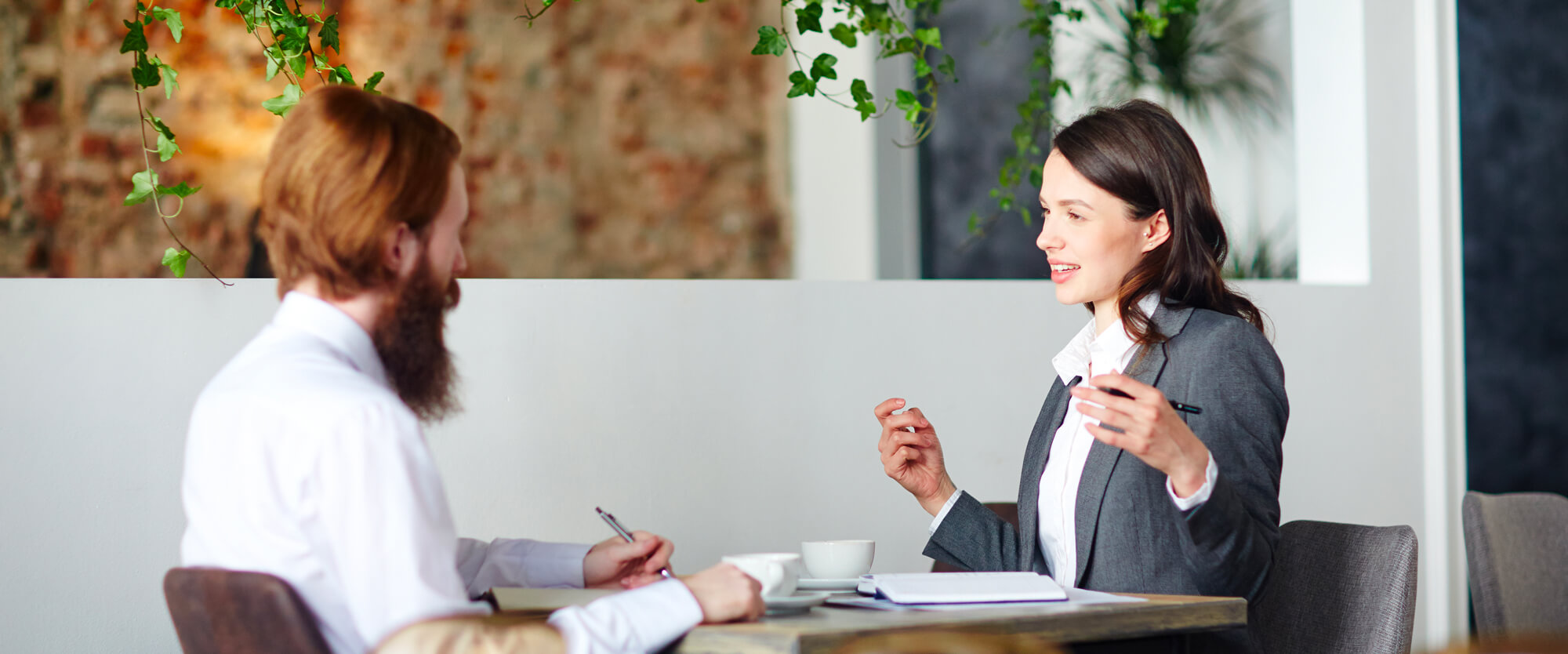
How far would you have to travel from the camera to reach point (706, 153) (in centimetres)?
370

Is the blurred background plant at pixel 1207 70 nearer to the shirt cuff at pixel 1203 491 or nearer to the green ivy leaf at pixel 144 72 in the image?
the shirt cuff at pixel 1203 491

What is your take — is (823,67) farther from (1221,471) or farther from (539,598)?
(539,598)

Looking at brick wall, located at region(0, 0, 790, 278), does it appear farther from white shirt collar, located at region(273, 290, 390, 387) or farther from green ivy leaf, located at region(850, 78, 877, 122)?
white shirt collar, located at region(273, 290, 390, 387)

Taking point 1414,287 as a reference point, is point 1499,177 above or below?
above

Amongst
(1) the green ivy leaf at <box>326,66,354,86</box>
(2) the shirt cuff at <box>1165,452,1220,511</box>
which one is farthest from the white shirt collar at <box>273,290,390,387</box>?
(2) the shirt cuff at <box>1165,452,1220,511</box>

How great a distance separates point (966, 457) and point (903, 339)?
0.29 meters

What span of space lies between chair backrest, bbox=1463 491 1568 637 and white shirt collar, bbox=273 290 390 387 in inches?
78.2

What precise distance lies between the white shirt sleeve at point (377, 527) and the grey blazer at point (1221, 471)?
0.91 metres

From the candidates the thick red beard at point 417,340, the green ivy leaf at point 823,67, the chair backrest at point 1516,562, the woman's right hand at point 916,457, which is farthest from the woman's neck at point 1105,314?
the thick red beard at point 417,340

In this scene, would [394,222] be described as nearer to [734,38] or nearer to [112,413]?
[112,413]

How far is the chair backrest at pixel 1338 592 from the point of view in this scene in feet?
5.51

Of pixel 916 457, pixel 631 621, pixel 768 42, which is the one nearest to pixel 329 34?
pixel 768 42

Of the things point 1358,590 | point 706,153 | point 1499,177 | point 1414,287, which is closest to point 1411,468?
point 1414,287

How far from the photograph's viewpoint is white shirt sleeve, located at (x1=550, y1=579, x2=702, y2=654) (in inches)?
46.0
